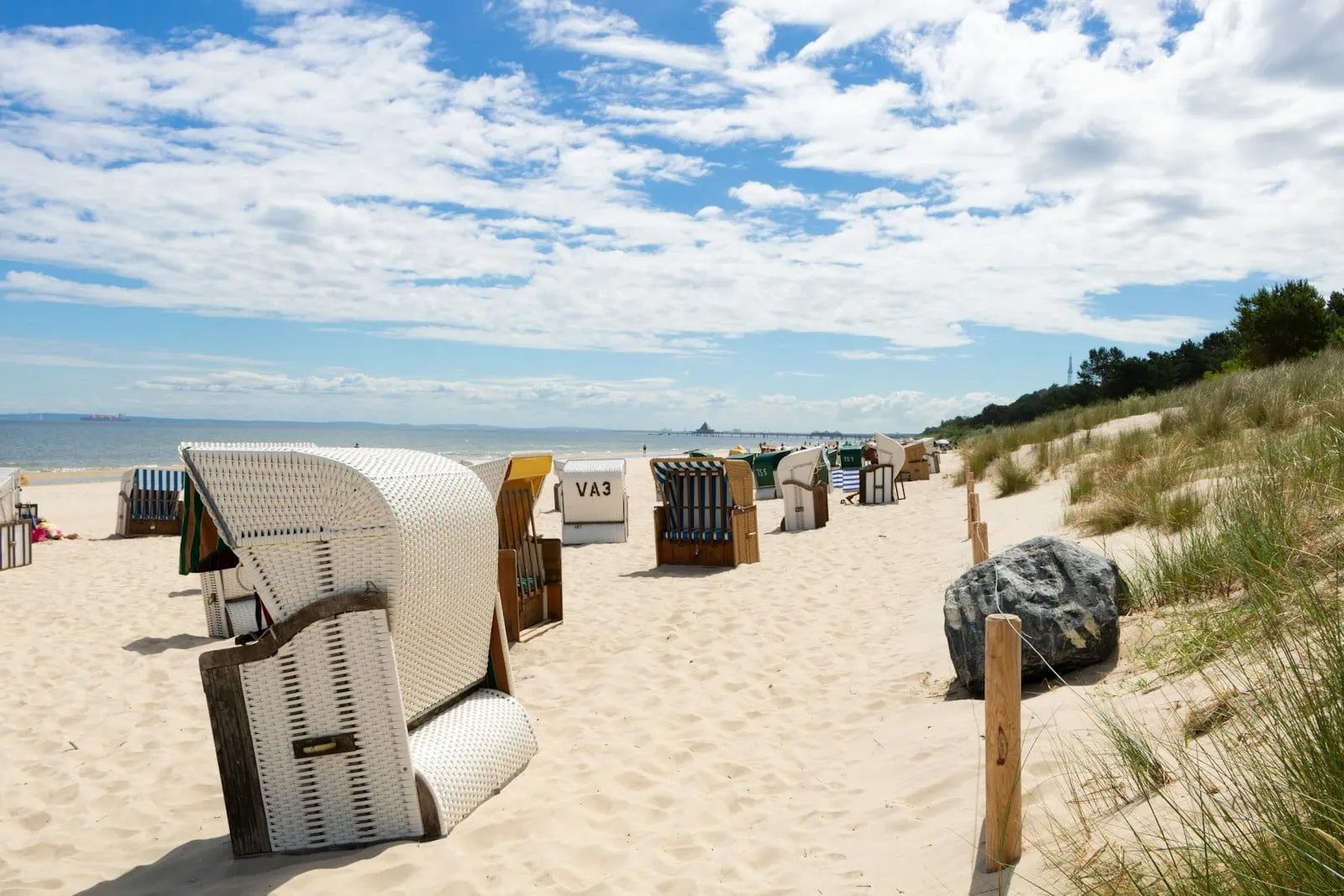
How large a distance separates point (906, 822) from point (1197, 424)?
31.0ft

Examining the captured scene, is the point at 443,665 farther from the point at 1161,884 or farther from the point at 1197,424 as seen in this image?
the point at 1197,424

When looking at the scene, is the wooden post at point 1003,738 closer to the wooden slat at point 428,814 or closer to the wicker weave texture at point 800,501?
the wooden slat at point 428,814

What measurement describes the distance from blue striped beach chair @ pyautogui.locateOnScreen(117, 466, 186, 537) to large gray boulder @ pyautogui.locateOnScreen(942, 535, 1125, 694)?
1415cm

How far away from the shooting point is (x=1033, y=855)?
273 cm

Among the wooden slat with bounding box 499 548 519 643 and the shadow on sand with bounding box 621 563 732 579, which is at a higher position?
the wooden slat with bounding box 499 548 519 643

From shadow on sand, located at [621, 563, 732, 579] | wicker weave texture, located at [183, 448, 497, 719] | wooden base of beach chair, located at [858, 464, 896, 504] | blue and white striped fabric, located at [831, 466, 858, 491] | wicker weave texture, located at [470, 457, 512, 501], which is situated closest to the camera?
wicker weave texture, located at [183, 448, 497, 719]

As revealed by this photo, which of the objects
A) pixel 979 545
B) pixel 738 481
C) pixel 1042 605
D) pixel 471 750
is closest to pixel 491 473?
pixel 471 750

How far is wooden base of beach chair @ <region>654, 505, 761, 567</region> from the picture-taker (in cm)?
991

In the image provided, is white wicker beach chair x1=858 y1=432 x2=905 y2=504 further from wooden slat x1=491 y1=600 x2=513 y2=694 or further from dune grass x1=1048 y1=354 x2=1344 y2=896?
wooden slat x1=491 y1=600 x2=513 y2=694

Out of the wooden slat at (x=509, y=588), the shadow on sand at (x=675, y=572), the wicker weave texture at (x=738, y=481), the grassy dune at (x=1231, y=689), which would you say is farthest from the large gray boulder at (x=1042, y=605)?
the wicker weave texture at (x=738, y=481)

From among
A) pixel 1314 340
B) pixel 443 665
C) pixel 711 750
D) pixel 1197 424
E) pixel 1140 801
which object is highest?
pixel 1314 340

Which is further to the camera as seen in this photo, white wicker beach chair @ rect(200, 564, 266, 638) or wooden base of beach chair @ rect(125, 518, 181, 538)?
wooden base of beach chair @ rect(125, 518, 181, 538)

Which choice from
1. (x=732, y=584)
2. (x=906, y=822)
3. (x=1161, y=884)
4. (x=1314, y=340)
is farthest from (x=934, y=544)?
(x=1314, y=340)

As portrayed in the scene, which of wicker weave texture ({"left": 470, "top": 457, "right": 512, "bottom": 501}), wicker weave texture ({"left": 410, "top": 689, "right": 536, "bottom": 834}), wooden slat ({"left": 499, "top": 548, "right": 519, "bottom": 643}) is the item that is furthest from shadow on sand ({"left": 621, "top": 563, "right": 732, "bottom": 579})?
wicker weave texture ({"left": 410, "top": 689, "right": 536, "bottom": 834})
